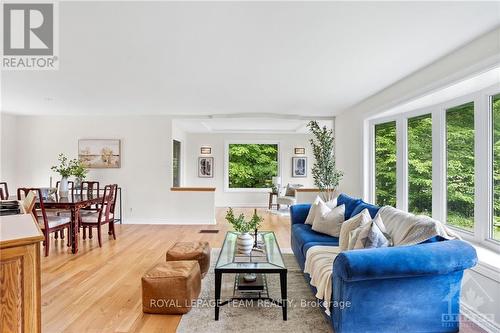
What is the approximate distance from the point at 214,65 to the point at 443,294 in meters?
2.89

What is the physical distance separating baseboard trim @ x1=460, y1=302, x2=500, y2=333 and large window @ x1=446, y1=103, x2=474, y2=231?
86 cm

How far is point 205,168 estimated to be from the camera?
Result: 9211 millimetres

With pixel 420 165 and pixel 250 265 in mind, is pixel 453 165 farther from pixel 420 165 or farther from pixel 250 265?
pixel 250 265

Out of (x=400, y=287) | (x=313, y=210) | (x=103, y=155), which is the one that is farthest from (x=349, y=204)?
(x=103, y=155)

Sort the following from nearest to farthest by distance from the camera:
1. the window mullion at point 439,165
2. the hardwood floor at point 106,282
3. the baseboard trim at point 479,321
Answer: the baseboard trim at point 479,321, the hardwood floor at point 106,282, the window mullion at point 439,165

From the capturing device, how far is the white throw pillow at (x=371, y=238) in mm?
2254

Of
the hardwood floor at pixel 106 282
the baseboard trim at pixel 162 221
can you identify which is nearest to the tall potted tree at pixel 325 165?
the hardwood floor at pixel 106 282

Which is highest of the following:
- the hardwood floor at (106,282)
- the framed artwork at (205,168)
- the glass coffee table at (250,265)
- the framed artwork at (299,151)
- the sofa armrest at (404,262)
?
the framed artwork at (299,151)

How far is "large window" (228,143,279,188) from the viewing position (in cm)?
934

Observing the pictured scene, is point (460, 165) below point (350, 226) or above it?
above

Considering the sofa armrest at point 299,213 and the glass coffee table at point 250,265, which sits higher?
the sofa armrest at point 299,213

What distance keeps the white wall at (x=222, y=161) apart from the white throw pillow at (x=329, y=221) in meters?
5.65

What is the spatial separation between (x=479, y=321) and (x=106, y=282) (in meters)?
3.50

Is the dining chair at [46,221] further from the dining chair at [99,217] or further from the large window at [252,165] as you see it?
the large window at [252,165]
